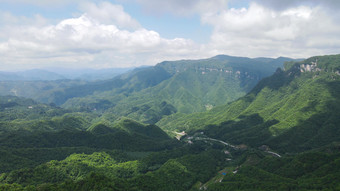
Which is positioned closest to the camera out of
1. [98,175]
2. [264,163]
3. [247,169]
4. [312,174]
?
[98,175]

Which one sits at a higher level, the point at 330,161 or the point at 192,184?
the point at 330,161

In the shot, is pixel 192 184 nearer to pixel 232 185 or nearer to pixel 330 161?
pixel 232 185

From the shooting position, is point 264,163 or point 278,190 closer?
point 278,190

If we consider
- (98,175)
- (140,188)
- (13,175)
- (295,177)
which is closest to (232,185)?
(295,177)

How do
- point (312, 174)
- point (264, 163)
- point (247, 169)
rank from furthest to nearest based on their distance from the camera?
point (264, 163) → point (247, 169) → point (312, 174)

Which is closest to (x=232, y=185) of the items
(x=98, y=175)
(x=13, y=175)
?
(x=98, y=175)

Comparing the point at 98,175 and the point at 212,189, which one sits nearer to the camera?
the point at 98,175

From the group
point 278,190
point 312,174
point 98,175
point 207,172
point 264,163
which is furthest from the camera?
point 207,172

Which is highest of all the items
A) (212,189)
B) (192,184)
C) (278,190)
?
(278,190)

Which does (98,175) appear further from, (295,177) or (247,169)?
(295,177)
